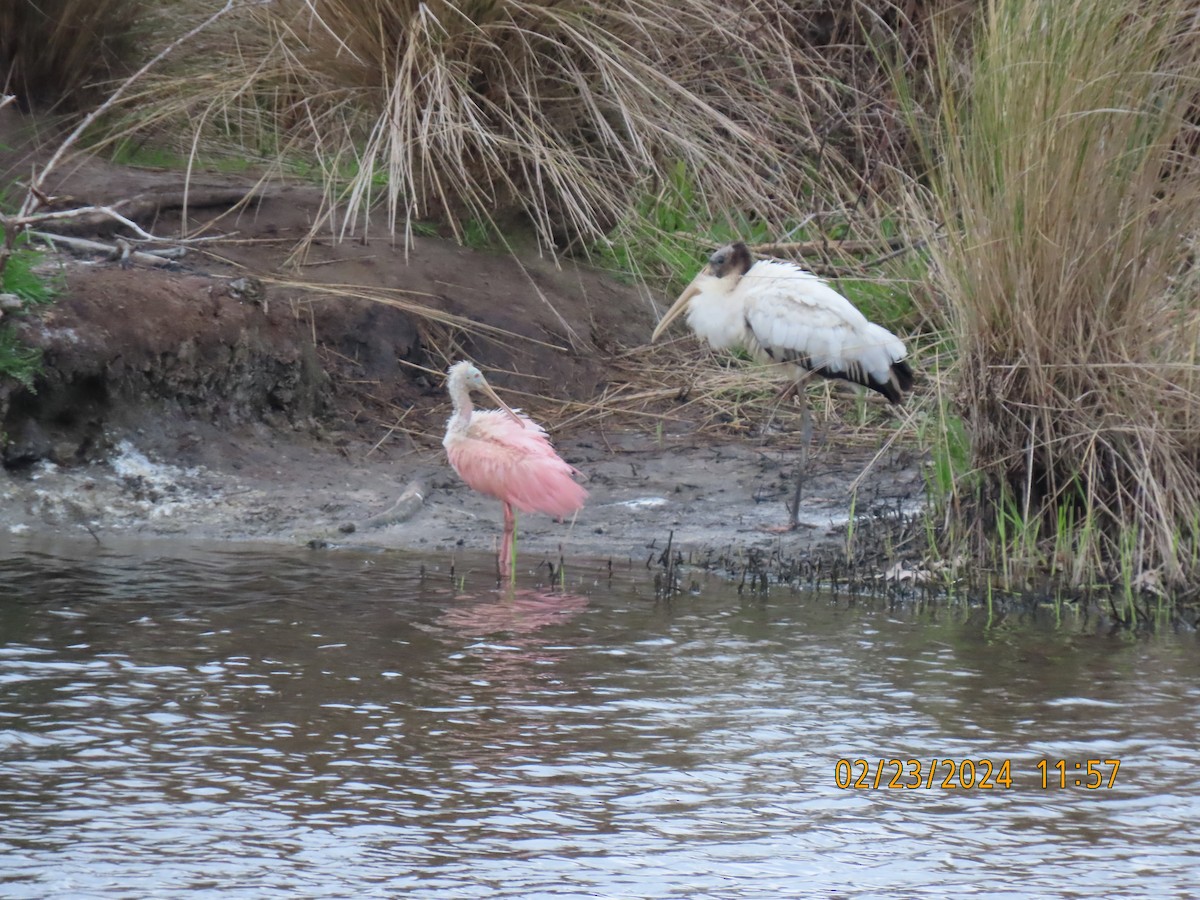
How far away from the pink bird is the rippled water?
0.58 m

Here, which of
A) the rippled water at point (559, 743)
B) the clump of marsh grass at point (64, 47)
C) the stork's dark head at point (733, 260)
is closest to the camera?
the rippled water at point (559, 743)

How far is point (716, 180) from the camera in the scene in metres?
8.18

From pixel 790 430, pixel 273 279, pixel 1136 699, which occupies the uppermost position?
pixel 273 279

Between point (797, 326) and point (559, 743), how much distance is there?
3.61 m

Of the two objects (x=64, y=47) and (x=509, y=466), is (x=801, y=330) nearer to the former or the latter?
(x=509, y=466)

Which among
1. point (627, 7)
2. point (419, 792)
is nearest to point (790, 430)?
point (627, 7)

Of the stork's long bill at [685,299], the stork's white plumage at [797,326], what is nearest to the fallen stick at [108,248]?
the stork's long bill at [685,299]

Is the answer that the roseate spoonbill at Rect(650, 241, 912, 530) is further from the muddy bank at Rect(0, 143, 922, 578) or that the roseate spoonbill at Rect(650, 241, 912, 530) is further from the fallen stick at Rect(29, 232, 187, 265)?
the fallen stick at Rect(29, 232, 187, 265)

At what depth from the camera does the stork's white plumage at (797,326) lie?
7000 mm

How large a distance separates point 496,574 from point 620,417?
2168 mm

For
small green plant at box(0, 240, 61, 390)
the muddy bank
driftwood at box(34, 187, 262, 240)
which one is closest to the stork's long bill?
the muddy bank

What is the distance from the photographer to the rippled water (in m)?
3.11

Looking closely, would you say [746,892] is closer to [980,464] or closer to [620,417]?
[980,464]

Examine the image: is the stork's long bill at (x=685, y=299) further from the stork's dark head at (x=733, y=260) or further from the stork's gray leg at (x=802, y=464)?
the stork's gray leg at (x=802, y=464)
